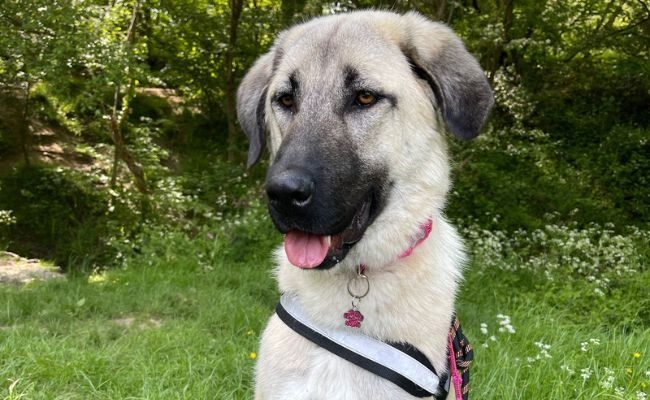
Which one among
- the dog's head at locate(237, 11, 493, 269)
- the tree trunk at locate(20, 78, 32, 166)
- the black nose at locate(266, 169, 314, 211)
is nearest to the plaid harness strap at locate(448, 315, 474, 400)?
the dog's head at locate(237, 11, 493, 269)

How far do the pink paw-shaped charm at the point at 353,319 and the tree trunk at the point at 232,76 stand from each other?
7.93 m

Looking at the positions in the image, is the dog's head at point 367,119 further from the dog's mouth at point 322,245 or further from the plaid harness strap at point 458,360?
the plaid harness strap at point 458,360

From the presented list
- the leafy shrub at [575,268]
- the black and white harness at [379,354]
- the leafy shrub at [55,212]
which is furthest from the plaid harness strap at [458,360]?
the leafy shrub at [55,212]

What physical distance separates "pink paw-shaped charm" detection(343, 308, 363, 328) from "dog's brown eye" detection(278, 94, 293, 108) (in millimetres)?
818

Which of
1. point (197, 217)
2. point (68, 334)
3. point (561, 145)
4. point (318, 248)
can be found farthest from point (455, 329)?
point (561, 145)

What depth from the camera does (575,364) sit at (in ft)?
11.6

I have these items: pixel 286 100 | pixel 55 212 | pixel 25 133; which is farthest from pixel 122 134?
pixel 286 100

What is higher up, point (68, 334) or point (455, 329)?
point (455, 329)

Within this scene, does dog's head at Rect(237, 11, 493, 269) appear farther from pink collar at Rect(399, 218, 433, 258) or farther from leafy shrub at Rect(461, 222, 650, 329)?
leafy shrub at Rect(461, 222, 650, 329)

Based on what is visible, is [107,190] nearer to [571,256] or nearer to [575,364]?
[571,256]

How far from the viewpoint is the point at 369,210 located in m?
2.07

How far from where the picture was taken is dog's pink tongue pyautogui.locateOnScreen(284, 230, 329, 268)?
1.94 meters

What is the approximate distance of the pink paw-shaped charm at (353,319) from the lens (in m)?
2.05

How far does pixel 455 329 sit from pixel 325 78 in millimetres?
1172
